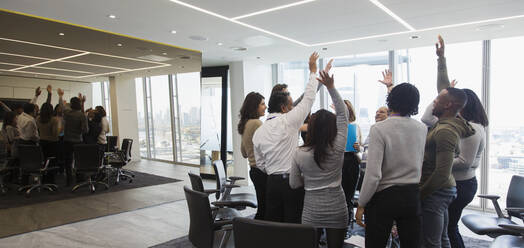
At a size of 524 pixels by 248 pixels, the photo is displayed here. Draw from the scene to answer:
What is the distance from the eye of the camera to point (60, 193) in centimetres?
455

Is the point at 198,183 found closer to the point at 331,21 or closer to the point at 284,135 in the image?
the point at 284,135

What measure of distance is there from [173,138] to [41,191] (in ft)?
9.12

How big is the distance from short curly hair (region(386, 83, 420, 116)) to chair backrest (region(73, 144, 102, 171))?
4645 mm

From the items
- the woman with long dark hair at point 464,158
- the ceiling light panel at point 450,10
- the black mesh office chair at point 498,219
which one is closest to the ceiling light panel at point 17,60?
the ceiling light panel at point 450,10

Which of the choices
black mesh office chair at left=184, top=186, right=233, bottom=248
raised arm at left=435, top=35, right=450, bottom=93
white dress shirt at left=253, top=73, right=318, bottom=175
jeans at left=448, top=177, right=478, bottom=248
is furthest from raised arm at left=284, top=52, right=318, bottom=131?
jeans at left=448, top=177, right=478, bottom=248

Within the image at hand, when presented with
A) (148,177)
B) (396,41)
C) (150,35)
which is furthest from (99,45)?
(396,41)

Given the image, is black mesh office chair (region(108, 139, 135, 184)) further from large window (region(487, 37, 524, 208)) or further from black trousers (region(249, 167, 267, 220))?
large window (region(487, 37, 524, 208))

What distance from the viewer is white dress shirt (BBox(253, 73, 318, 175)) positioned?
2.23 m

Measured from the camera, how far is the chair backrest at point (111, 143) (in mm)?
5285

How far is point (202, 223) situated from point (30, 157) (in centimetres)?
346

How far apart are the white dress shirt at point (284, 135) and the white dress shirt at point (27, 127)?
364cm

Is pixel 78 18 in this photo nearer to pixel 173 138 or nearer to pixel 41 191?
pixel 41 191

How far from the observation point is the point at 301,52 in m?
5.95

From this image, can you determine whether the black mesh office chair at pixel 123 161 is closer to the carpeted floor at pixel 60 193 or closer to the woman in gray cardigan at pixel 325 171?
the carpeted floor at pixel 60 193
